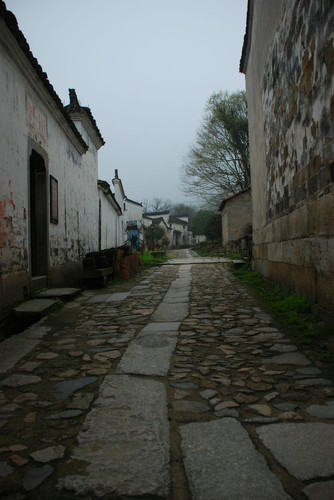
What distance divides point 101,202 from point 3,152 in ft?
→ 25.3

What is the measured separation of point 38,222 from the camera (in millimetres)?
5637

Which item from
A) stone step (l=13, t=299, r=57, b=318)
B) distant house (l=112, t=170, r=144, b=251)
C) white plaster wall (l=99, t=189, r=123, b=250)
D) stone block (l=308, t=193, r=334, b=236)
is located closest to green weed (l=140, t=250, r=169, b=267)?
white plaster wall (l=99, t=189, r=123, b=250)

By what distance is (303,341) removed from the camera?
2818mm

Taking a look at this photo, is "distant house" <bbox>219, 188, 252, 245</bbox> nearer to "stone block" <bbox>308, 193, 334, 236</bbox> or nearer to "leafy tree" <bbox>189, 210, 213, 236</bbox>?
"stone block" <bbox>308, 193, 334, 236</bbox>

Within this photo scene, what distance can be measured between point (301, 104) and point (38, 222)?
425cm

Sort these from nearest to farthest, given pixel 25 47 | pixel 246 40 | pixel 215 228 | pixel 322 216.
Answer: pixel 322 216 → pixel 25 47 → pixel 246 40 → pixel 215 228

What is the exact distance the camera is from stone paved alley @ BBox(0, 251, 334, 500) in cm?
123

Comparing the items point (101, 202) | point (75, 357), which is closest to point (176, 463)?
point (75, 357)

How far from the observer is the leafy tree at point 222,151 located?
21438mm

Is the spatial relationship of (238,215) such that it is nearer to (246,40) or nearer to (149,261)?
(149,261)

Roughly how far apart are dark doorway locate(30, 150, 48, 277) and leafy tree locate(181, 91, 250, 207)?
17922mm

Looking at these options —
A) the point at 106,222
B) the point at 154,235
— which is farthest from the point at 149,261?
the point at 154,235

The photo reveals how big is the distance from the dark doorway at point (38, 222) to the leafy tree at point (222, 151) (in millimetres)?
17922

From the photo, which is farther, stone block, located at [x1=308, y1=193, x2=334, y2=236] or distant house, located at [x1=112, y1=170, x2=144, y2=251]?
distant house, located at [x1=112, y1=170, x2=144, y2=251]
